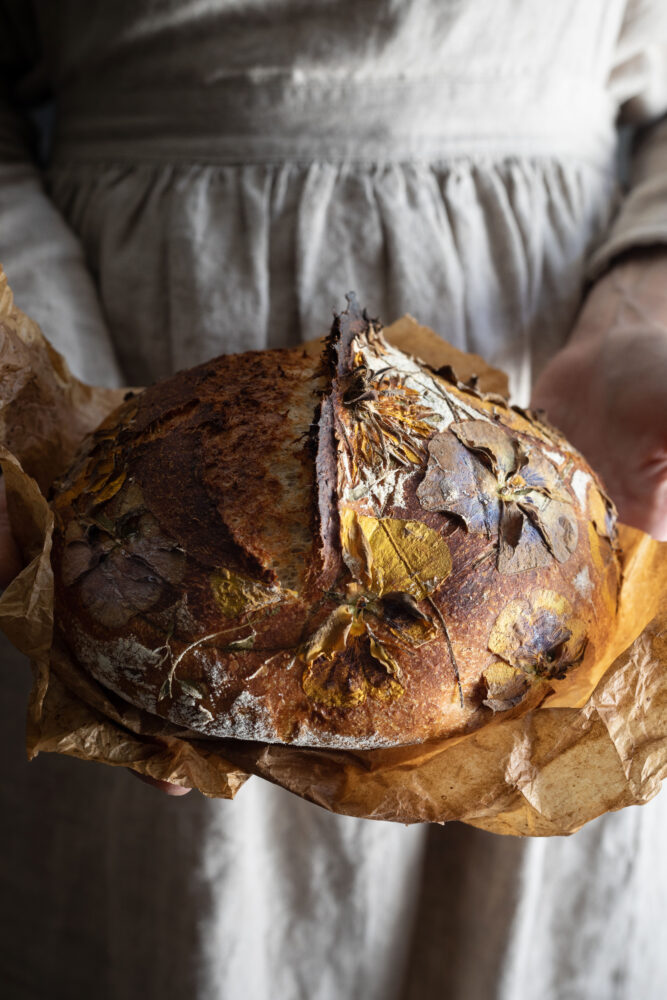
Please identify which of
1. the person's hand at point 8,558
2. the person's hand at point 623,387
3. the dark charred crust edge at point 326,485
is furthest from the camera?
the person's hand at point 623,387

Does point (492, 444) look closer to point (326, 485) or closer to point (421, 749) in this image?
point (326, 485)

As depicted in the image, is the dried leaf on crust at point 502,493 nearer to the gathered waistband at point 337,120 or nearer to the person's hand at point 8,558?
the person's hand at point 8,558

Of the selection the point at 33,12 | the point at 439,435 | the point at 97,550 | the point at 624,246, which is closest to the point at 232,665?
the point at 97,550

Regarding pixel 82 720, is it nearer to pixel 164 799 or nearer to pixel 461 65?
pixel 164 799

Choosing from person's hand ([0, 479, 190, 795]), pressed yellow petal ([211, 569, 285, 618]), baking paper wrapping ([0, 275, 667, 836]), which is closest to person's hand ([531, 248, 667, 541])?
baking paper wrapping ([0, 275, 667, 836])

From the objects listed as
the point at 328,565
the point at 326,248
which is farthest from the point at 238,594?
the point at 326,248

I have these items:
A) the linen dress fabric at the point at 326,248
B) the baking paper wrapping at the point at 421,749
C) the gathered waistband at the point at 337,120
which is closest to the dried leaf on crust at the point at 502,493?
the baking paper wrapping at the point at 421,749

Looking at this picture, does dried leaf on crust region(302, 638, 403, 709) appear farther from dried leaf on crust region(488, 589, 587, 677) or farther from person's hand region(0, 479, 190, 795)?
person's hand region(0, 479, 190, 795)
